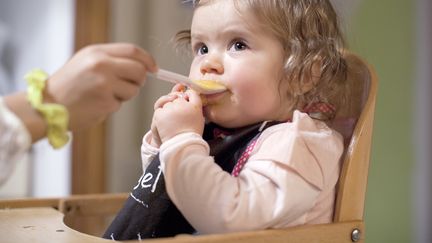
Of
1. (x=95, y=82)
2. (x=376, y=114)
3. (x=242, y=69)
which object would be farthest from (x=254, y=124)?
(x=376, y=114)

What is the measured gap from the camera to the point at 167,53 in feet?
5.75

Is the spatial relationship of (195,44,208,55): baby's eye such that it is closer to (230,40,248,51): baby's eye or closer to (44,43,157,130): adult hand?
(230,40,248,51): baby's eye

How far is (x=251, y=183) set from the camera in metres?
0.68

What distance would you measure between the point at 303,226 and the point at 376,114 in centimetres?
130

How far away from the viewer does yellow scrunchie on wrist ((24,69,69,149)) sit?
52 cm

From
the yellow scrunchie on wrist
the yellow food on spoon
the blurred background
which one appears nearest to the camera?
the yellow scrunchie on wrist

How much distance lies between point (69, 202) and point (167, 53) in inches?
35.2

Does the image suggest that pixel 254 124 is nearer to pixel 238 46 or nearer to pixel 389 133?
pixel 238 46

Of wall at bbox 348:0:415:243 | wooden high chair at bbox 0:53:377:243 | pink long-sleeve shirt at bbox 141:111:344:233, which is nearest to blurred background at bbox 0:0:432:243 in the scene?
wall at bbox 348:0:415:243

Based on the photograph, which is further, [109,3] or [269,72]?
[109,3]

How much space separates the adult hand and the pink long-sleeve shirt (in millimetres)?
147

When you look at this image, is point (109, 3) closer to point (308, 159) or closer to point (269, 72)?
point (269, 72)

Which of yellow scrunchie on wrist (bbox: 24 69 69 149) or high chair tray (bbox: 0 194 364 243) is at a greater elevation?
yellow scrunchie on wrist (bbox: 24 69 69 149)

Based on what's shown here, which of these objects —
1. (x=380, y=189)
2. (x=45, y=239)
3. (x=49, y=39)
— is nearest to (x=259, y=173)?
(x=45, y=239)
